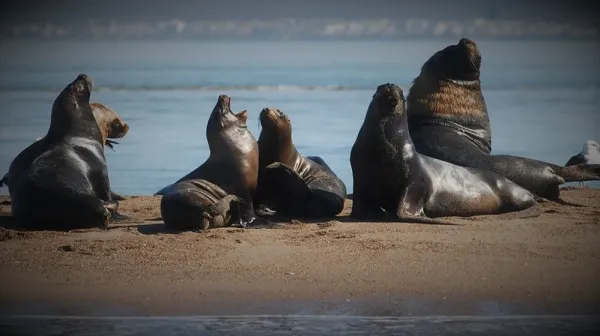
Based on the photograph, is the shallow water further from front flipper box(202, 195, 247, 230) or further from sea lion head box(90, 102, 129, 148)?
sea lion head box(90, 102, 129, 148)

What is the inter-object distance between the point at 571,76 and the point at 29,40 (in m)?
21.1

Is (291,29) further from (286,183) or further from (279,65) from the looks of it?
(286,183)

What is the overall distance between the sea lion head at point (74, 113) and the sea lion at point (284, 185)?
130 cm

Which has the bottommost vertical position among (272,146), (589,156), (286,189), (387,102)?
(286,189)

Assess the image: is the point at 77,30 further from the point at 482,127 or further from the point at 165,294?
the point at 165,294

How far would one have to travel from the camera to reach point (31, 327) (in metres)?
6.41

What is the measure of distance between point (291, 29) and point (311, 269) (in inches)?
1522

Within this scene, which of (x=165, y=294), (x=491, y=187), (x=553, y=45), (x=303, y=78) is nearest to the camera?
(x=165, y=294)

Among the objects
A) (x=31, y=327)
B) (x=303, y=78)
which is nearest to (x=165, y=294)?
(x=31, y=327)

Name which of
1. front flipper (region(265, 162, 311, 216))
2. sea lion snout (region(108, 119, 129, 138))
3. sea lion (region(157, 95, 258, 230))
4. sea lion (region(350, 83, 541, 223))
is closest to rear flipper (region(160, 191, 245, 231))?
sea lion (region(157, 95, 258, 230))

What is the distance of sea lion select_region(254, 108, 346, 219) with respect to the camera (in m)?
9.21

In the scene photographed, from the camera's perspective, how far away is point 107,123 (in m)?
11.0

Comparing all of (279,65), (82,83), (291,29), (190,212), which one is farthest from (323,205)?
(291,29)

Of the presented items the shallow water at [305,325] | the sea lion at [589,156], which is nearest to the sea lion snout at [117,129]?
the sea lion at [589,156]
